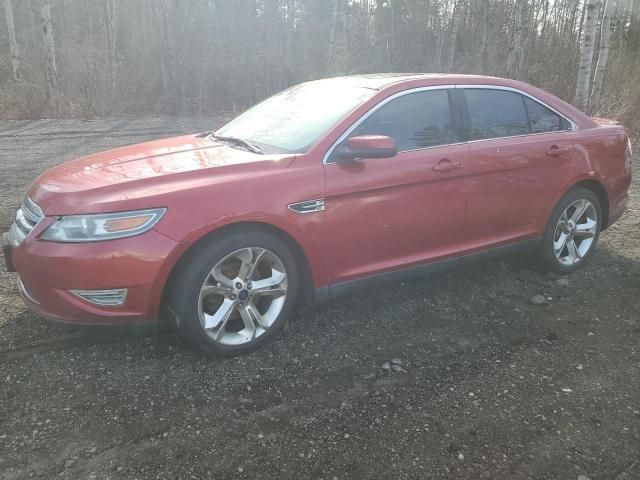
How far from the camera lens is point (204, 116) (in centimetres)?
1741

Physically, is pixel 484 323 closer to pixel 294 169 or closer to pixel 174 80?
pixel 294 169

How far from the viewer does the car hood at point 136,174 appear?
2861mm

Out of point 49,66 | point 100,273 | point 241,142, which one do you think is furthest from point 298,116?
point 49,66

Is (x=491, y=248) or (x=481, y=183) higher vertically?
(x=481, y=183)

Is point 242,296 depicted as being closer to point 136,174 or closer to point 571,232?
point 136,174

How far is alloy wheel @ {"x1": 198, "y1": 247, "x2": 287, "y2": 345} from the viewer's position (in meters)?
3.05

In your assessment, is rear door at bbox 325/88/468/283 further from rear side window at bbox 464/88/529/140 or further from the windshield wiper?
the windshield wiper

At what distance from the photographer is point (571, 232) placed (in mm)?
4652

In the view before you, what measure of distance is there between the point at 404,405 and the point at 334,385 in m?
0.41

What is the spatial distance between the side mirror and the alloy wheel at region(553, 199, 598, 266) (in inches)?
A: 82.8

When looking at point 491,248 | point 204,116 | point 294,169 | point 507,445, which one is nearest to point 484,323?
point 491,248

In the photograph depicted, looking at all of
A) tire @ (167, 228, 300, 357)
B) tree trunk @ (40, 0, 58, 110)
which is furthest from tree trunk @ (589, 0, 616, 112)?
tree trunk @ (40, 0, 58, 110)

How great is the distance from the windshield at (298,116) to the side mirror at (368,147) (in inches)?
9.7

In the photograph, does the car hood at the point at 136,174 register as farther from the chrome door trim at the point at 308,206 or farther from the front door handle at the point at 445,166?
the front door handle at the point at 445,166
